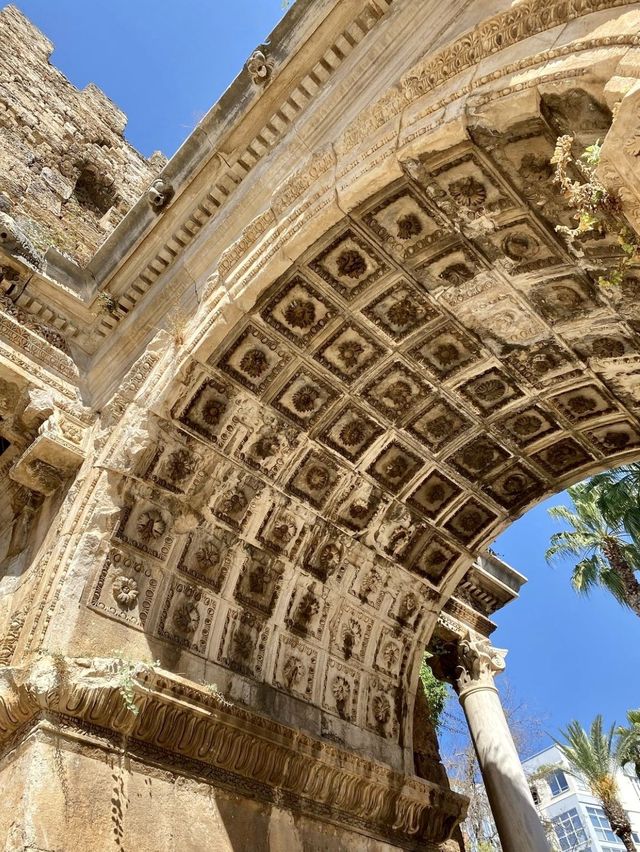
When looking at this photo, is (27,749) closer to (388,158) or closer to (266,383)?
(266,383)

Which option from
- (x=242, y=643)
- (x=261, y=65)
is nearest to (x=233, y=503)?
(x=242, y=643)

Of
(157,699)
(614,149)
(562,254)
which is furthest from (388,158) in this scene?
(157,699)

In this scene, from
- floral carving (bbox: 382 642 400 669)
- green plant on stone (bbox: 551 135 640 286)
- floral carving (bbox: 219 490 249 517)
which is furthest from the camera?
floral carving (bbox: 382 642 400 669)

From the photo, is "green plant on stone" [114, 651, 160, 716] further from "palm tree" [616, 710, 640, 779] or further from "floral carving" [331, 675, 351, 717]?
"palm tree" [616, 710, 640, 779]

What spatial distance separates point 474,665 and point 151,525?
5.24m

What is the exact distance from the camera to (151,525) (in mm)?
6242

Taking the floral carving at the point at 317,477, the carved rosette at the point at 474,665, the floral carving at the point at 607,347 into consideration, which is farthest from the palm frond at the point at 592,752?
the floral carving at the point at 607,347

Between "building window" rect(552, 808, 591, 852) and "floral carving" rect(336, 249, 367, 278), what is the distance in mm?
50743

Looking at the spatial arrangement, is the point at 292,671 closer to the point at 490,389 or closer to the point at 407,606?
the point at 407,606

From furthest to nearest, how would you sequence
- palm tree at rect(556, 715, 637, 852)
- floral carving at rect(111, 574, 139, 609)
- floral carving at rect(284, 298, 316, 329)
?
palm tree at rect(556, 715, 637, 852)
floral carving at rect(284, 298, 316, 329)
floral carving at rect(111, 574, 139, 609)

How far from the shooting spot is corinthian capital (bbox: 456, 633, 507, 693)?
9.20 metres

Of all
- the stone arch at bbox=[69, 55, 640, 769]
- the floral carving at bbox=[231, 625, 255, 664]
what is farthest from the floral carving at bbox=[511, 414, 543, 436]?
the floral carving at bbox=[231, 625, 255, 664]

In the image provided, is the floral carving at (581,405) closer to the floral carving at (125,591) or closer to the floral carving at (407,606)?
the floral carving at (407,606)

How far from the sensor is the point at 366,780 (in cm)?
654
